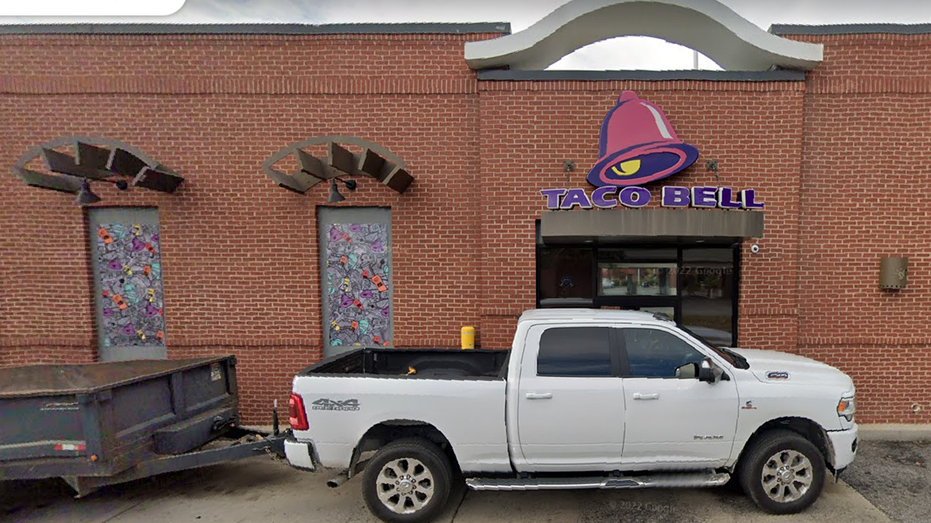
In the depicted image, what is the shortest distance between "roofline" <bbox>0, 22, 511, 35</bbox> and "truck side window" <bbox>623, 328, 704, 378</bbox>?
494cm

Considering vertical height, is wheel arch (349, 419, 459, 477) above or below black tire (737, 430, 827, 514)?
above

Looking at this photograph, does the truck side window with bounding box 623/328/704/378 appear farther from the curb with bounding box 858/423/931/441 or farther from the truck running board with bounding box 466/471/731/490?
the curb with bounding box 858/423/931/441

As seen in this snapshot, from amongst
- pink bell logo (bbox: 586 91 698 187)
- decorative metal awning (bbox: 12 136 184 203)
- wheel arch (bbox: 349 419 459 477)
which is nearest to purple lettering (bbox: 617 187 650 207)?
pink bell logo (bbox: 586 91 698 187)

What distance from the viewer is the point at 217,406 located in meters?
4.68

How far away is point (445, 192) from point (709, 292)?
437cm

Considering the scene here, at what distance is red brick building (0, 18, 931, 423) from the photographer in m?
5.87

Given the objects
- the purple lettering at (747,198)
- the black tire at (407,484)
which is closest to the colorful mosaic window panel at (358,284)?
the black tire at (407,484)

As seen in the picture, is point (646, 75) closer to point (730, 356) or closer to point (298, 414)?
point (730, 356)

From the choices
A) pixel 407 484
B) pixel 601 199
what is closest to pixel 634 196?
pixel 601 199

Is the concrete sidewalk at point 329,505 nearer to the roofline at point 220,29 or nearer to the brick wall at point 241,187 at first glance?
the brick wall at point 241,187

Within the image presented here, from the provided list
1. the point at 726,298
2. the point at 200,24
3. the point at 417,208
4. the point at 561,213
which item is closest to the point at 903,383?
the point at 726,298

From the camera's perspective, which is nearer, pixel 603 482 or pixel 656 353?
pixel 603 482

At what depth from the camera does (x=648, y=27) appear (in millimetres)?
6227

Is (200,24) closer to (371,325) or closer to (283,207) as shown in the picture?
(283,207)
